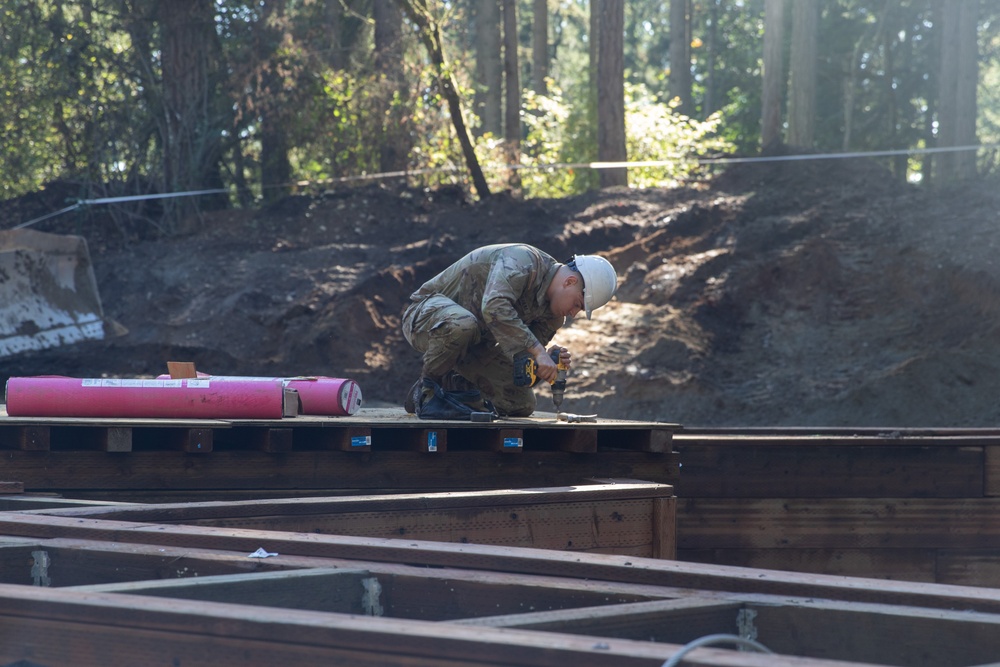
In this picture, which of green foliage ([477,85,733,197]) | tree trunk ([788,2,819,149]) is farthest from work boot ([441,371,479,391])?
tree trunk ([788,2,819,149])

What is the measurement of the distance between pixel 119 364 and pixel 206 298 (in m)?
1.96

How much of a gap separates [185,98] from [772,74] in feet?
37.9

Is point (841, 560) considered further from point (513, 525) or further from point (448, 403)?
point (448, 403)

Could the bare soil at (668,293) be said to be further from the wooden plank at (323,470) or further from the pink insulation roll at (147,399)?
the pink insulation roll at (147,399)

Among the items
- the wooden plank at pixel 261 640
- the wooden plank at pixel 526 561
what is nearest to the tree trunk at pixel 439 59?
the wooden plank at pixel 526 561

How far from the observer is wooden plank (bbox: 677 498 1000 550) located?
21.9ft

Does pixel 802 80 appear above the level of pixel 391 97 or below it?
above

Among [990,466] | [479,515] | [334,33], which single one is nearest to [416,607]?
[479,515]

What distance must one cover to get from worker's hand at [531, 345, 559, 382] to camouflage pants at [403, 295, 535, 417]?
515 mm

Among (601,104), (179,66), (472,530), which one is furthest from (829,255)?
(179,66)

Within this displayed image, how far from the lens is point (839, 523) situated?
675 centimetres

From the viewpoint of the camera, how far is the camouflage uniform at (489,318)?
6.20 metres

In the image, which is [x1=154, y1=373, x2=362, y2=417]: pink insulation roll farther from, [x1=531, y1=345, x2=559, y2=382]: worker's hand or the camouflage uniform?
[x1=531, y1=345, x2=559, y2=382]: worker's hand

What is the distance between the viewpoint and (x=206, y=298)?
14.6 metres
